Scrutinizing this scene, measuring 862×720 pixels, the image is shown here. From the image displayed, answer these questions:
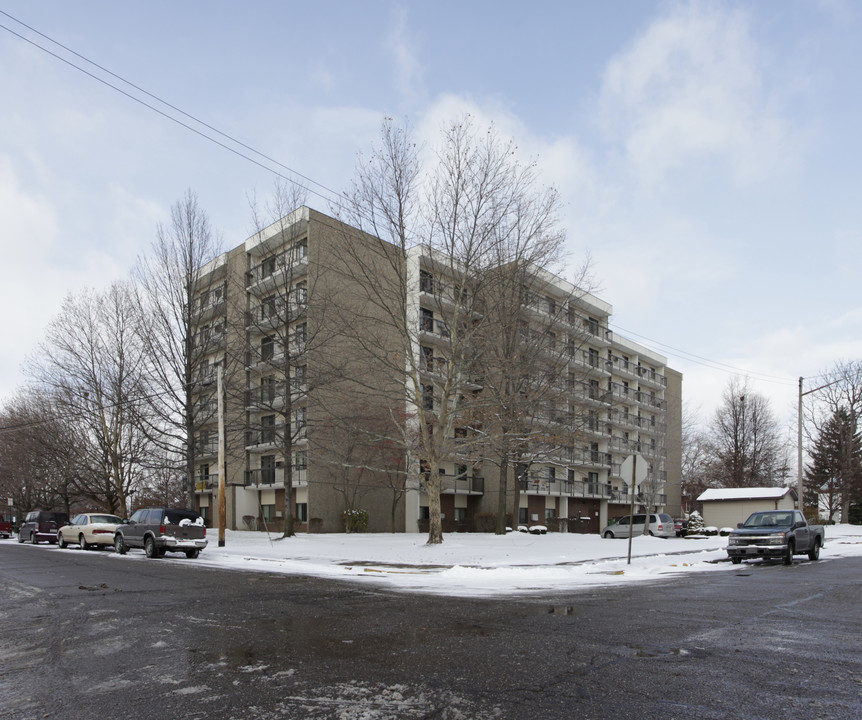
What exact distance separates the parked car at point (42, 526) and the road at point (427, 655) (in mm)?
24567

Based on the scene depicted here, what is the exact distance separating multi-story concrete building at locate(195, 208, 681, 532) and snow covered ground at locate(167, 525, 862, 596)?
346 cm

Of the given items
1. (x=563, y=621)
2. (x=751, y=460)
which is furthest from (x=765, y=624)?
(x=751, y=460)

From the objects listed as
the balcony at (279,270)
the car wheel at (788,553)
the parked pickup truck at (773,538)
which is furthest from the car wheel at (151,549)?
the car wheel at (788,553)

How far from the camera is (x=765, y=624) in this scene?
8.91 meters

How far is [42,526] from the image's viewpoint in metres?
34.0

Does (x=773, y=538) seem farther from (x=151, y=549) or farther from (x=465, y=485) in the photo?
(x=465, y=485)

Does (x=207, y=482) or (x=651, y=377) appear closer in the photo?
(x=207, y=482)

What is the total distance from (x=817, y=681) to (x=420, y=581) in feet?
34.8

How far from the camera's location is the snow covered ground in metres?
15.5

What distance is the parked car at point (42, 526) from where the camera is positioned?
112ft

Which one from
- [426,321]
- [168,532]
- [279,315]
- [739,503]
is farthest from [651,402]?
[168,532]

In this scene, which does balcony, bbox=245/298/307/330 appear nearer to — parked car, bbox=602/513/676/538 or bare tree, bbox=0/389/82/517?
bare tree, bbox=0/389/82/517

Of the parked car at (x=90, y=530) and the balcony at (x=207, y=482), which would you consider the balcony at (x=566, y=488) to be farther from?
the parked car at (x=90, y=530)

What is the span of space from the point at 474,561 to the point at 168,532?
10.6 metres
